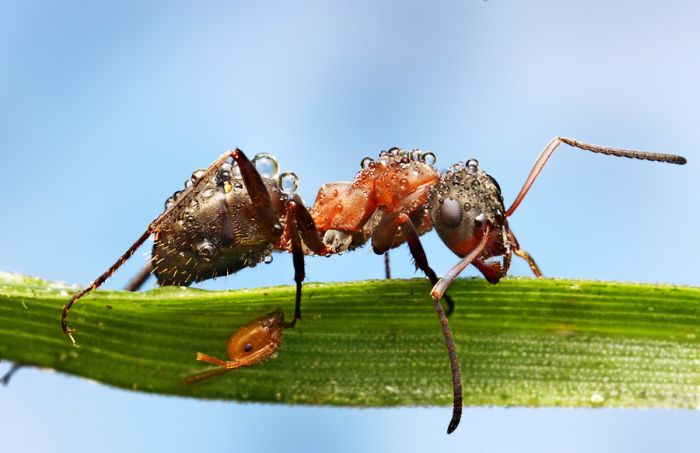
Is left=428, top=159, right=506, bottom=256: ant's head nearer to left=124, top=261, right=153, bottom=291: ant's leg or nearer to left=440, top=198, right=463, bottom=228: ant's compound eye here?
left=440, top=198, right=463, bottom=228: ant's compound eye

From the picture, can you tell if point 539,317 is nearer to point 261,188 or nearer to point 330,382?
point 330,382

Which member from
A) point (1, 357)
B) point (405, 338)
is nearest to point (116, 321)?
point (1, 357)

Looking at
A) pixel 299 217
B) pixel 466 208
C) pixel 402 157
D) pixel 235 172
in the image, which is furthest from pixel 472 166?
pixel 235 172

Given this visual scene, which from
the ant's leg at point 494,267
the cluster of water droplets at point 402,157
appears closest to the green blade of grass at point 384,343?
the ant's leg at point 494,267

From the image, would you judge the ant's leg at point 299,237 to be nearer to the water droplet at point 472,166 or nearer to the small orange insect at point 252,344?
the small orange insect at point 252,344

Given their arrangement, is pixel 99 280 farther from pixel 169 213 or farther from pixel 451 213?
pixel 451 213

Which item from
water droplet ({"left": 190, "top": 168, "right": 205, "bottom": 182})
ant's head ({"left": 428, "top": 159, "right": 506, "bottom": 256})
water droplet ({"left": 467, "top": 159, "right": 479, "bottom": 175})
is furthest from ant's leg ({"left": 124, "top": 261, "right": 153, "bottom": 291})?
water droplet ({"left": 467, "top": 159, "right": 479, "bottom": 175})
